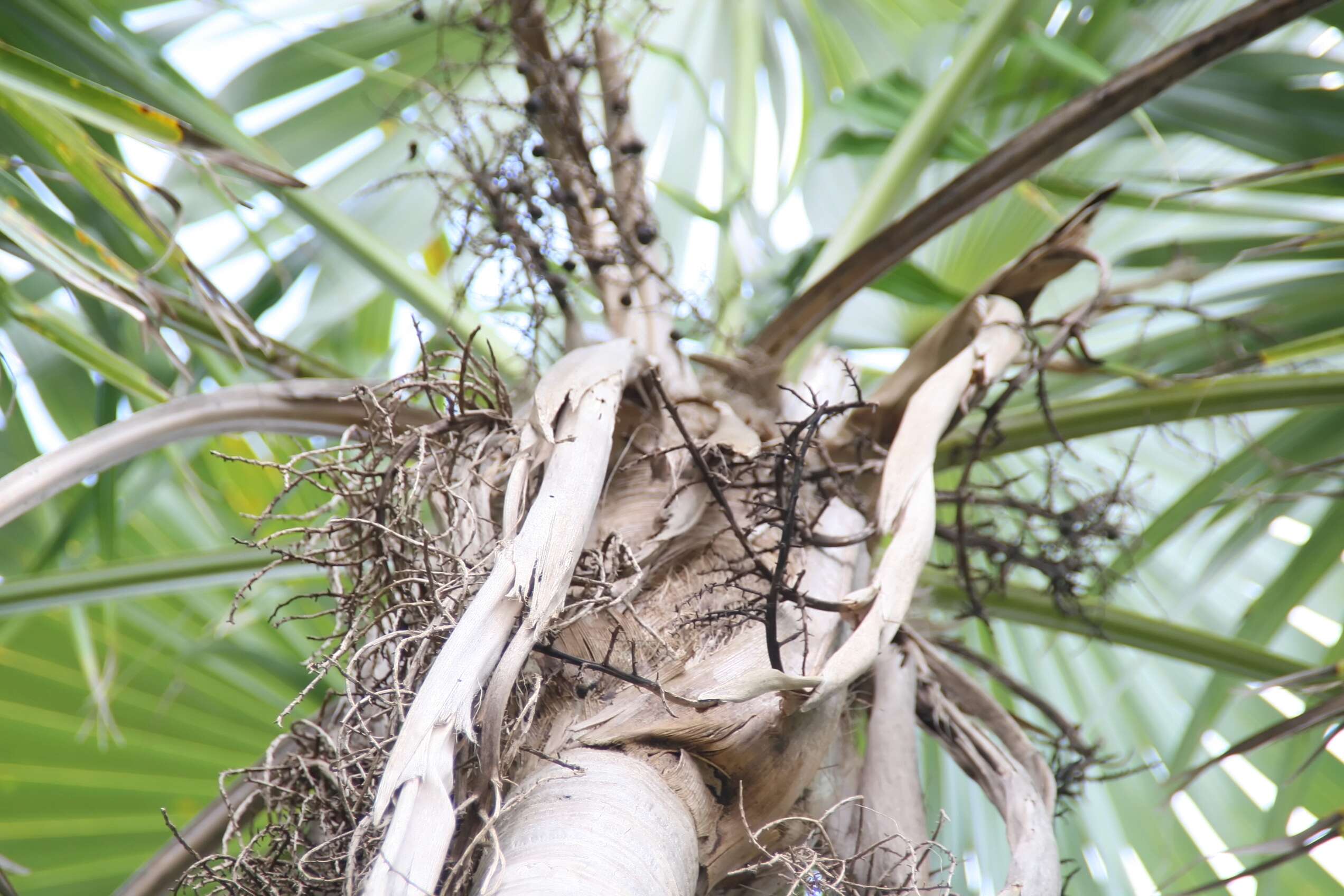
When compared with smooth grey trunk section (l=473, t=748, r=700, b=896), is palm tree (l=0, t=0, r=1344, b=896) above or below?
above

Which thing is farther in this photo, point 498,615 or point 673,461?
point 673,461

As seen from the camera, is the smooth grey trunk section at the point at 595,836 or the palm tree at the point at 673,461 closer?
the smooth grey trunk section at the point at 595,836

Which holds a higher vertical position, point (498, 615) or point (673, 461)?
point (673, 461)

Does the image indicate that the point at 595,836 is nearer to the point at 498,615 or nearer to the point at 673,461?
the point at 498,615

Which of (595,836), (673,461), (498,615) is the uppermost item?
(673,461)

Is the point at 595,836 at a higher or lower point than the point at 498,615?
lower

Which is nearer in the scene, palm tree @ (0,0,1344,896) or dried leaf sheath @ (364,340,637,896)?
dried leaf sheath @ (364,340,637,896)

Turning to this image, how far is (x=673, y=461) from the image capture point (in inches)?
33.1

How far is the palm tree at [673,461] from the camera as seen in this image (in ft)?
2.16

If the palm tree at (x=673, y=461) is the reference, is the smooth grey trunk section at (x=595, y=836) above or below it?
below

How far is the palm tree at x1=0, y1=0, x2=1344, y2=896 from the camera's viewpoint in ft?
2.16

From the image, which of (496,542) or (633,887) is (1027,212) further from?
(633,887)

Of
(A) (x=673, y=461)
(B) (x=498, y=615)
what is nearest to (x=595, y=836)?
(B) (x=498, y=615)

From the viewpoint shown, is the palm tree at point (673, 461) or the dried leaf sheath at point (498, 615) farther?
the palm tree at point (673, 461)
